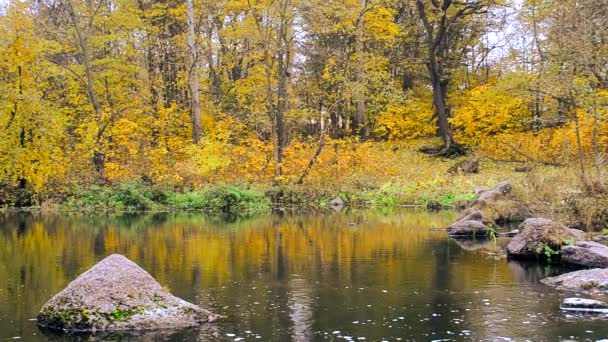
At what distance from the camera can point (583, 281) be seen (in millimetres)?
10602

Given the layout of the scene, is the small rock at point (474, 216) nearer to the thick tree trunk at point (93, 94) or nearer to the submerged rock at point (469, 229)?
the submerged rock at point (469, 229)

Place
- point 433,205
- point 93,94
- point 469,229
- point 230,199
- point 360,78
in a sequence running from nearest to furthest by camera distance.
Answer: point 469,229 → point 433,205 → point 230,199 → point 93,94 → point 360,78

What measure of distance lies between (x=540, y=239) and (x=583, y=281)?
10.6ft

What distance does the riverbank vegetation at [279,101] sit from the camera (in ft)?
91.9

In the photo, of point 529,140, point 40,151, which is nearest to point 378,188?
point 529,140

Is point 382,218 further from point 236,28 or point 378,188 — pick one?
point 236,28

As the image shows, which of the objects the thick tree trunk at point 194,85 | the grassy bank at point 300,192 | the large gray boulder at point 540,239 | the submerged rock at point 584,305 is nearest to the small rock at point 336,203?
the grassy bank at point 300,192

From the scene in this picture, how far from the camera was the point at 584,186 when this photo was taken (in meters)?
17.4

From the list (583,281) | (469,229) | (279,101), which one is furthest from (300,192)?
(583,281)

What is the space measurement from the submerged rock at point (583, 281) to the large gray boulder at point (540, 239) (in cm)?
244

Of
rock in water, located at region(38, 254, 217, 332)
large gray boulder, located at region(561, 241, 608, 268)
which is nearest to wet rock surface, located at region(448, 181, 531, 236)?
large gray boulder, located at region(561, 241, 608, 268)

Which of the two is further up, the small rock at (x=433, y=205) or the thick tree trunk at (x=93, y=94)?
the thick tree trunk at (x=93, y=94)

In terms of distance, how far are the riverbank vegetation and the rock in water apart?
13.8 metres

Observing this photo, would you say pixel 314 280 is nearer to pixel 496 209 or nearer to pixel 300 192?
pixel 496 209
